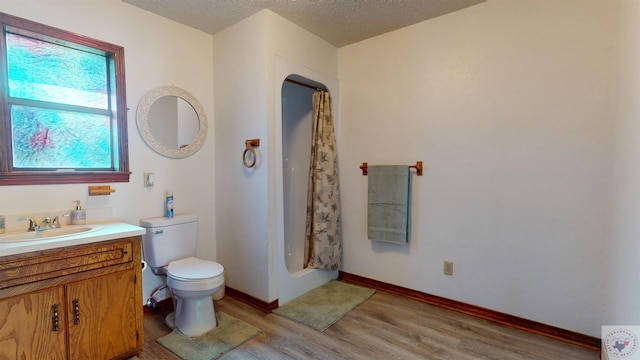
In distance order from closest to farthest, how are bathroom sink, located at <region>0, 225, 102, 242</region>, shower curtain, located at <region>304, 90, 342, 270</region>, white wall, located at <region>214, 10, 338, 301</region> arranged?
bathroom sink, located at <region>0, 225, 102, 242</region>, white wall, located at <region>214, 10, 338, 301</region>, shower curtain, located at <region>304, 90, 342, 270</region>

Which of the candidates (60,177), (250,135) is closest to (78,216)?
(60,177)

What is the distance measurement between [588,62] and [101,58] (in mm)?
3270

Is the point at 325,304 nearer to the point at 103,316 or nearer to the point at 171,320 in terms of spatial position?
the point at 171,320

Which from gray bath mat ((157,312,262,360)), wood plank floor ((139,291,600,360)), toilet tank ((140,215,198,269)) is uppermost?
toilet tank ((140,215,198,269))

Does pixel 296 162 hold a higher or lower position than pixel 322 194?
higher

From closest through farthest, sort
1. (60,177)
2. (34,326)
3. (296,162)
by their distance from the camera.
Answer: (34,326)
(60,177)
(296,162)

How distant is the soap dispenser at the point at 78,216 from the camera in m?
1.91

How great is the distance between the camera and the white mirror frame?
2264 mm

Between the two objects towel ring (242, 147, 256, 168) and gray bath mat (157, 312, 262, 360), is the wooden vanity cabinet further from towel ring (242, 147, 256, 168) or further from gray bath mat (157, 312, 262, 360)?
towel ring (242, 147, 256, 168)

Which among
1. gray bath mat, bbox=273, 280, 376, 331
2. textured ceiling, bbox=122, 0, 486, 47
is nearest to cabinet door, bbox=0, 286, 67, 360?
gray bath mat, bbox=273, 280, 376, 331

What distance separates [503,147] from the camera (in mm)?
2184

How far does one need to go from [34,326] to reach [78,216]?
0.69m

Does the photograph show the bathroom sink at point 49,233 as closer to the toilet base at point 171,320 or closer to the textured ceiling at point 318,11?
the toilet base at point 171,320

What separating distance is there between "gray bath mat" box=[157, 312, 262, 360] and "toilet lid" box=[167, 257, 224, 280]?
1.36ft
